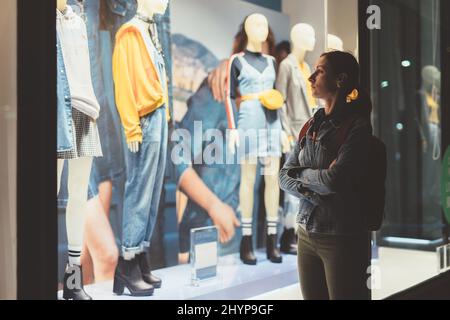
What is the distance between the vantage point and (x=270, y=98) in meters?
3.71

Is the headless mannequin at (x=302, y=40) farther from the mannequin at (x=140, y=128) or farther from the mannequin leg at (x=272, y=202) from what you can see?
the mannequin at (x=140, y=128)

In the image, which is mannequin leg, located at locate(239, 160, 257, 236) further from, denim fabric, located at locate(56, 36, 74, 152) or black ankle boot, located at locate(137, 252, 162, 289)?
denim fabric, located at locate(56, 36, 74, 152)

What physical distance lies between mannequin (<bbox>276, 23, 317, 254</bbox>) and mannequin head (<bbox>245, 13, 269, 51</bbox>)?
22 centimetres

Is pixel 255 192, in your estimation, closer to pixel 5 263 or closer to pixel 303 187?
pixel 303 187

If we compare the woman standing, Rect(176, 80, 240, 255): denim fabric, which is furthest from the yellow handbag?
the woman standing

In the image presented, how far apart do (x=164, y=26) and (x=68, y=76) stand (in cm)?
90

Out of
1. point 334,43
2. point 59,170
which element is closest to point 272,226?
point 334,43

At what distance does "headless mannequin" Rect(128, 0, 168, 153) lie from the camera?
2.86 meters

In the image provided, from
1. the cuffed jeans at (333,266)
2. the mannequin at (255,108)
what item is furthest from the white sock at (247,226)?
the cuffed jeans at (333,266)

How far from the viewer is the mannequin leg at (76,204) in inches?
100

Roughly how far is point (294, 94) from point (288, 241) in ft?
3.24

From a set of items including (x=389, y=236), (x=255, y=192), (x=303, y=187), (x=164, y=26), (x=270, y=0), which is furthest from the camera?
(x=389, y=236)

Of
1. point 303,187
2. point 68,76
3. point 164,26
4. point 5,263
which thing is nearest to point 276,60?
point 164,26

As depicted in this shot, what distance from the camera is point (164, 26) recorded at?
125 inches
